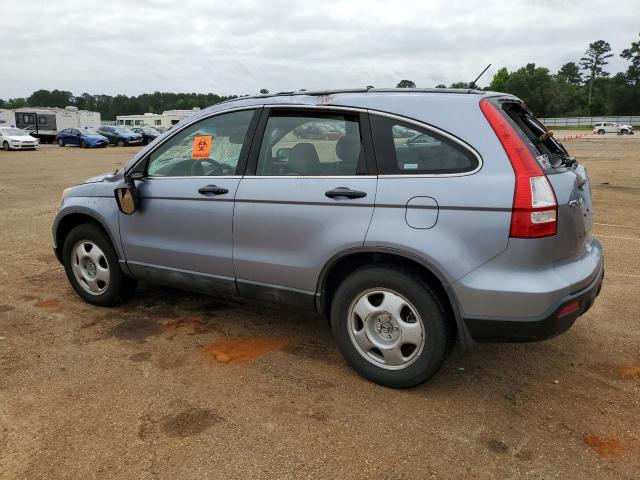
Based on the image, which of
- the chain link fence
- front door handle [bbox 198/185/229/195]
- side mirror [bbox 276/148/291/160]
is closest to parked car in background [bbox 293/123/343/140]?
side mirror [bbox 276/148/291/160]

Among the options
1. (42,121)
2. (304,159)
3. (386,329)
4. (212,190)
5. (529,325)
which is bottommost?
(386,329)

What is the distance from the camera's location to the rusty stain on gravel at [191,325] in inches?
168

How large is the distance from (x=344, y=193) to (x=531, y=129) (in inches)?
48.2

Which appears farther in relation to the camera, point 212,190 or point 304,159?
point 212,190

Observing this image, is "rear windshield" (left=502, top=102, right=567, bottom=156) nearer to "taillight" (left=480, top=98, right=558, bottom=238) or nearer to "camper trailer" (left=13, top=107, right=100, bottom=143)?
"taillight" (left=480, top=98, right=558, bottom=238)

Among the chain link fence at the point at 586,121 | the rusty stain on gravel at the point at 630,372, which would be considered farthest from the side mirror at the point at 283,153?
the chain link fence at the point at 586,121

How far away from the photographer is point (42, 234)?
7.84 metres

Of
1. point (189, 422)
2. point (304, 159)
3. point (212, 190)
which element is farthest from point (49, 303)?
point (304, 159)

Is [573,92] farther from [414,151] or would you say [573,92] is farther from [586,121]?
[414,151]

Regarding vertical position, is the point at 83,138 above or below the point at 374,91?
above

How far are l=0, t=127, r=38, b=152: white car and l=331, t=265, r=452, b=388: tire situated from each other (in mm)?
33476

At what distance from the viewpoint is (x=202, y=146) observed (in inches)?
158

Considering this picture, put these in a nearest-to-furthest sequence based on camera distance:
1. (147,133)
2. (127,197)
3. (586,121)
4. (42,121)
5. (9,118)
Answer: (127,197), (147,133), (42,121), (9,118), (586,121)

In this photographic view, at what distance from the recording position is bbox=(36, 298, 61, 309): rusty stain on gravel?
4797mm
